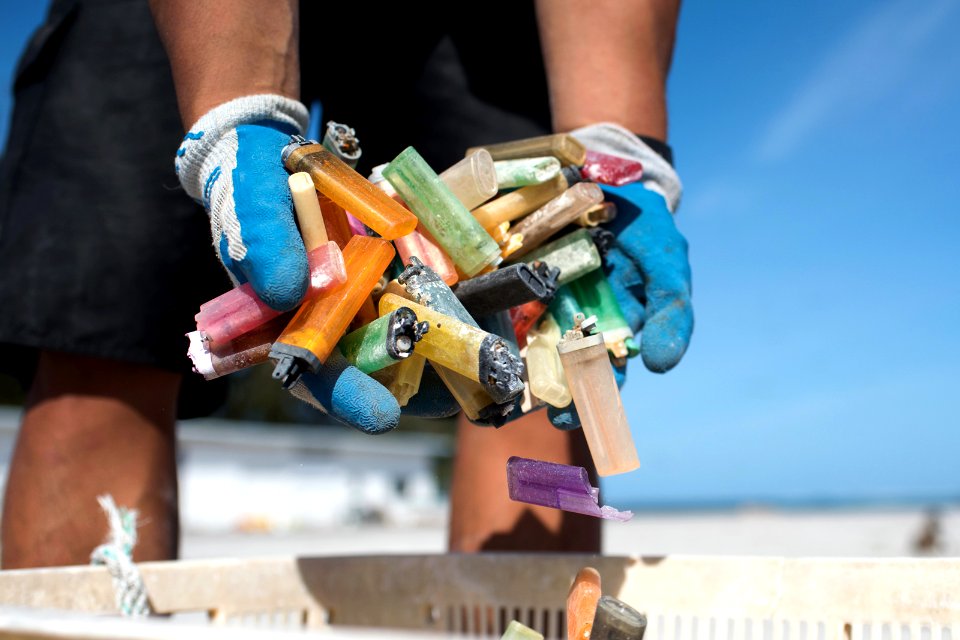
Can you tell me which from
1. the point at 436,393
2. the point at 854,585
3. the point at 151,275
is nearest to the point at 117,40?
the point at 151,275

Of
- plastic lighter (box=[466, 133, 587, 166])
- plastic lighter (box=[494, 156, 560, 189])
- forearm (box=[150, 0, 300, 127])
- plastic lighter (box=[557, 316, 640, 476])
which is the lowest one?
plastic lighter (box=[557, 316, 640, 476])

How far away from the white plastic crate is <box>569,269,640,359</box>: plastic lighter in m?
0.44

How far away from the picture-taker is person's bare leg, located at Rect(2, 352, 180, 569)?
1.55 m

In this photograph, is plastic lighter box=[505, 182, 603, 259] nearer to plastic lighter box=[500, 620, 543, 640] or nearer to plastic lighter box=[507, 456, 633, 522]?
plastic lighter box=[507, 456, 633, 522]

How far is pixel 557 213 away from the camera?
4.06 ft

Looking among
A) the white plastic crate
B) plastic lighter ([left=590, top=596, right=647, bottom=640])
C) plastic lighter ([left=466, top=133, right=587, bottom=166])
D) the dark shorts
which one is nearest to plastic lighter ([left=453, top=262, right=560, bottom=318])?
plastic lighter ([left=466, top=133, right=587, bottom=166])

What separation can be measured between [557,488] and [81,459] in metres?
1.00

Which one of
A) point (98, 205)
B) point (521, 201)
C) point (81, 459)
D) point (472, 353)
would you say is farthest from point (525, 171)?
point (81, 459)

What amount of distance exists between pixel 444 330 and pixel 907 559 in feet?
2.89

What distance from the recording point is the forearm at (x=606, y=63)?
1511mm

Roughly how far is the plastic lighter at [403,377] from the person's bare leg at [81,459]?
2.58ft

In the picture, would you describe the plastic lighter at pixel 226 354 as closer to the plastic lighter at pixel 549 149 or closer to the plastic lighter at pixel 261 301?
the plastic lighter at pixel 261 301

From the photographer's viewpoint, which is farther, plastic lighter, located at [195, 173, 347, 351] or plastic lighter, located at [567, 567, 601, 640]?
plastic lighter, located at [567, 567, 601, 640]

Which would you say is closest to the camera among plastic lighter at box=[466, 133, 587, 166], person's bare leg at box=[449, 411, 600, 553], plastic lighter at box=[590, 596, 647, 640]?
plastic lighter at box=[590, 596, 647, 640]
